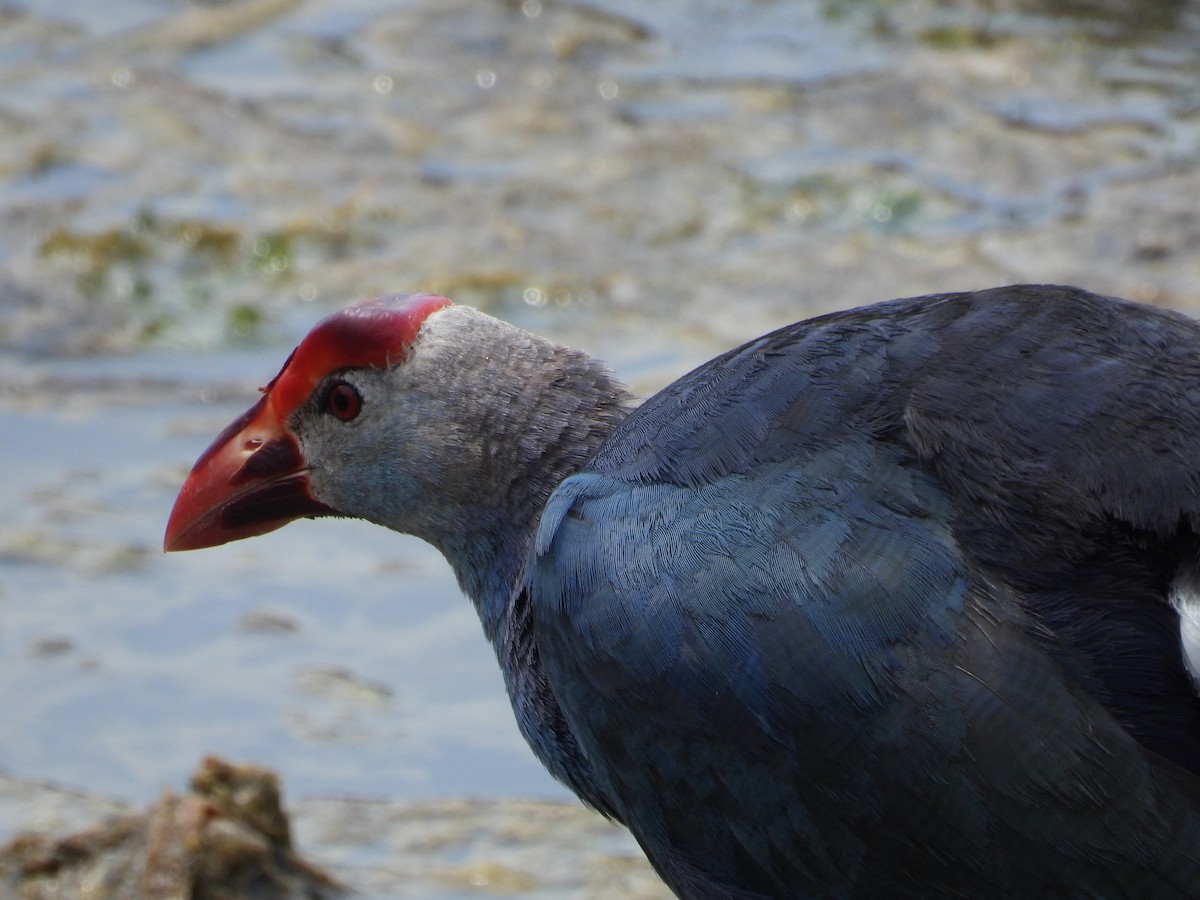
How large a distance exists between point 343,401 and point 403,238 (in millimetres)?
3384

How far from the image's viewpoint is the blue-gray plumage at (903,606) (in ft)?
8.51

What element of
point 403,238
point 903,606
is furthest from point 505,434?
point 403,238

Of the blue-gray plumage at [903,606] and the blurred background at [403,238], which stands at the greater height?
the blue-gray plumage at [903,606]

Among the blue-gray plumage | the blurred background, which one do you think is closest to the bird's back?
the blue-gray plumage

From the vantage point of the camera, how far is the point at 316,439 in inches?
140

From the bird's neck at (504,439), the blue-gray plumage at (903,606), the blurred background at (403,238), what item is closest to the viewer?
the blue-gray plumage at (903,606)

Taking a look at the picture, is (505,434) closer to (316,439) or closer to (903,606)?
(316,439)

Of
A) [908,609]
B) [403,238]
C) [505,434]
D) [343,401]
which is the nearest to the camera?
[908,609]

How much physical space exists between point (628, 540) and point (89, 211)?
4.67m

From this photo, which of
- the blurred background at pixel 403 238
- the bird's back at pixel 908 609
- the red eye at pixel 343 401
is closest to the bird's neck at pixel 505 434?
the red eye at pixel 343 401

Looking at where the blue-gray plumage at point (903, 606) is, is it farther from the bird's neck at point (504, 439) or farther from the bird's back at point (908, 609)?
the bird's neck at point (504, 439)

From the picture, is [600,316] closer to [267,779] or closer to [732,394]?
[267,779]

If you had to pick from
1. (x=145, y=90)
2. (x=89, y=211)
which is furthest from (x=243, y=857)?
(x=145, y=90)

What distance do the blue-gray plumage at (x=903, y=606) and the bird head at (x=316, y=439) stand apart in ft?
1.69
